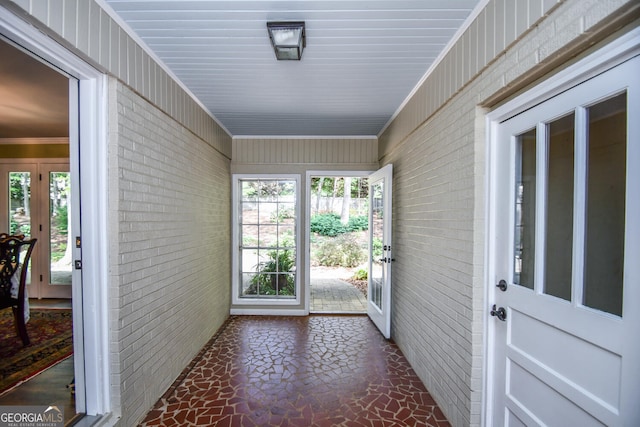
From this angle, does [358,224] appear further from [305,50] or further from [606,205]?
[606,205]

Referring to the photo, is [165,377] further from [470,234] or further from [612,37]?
[612,37]

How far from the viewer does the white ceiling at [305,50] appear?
1.73m

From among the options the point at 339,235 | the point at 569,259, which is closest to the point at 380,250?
the point at 569,259

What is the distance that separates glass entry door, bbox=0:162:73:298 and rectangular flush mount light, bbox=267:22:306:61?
4578 millimetres

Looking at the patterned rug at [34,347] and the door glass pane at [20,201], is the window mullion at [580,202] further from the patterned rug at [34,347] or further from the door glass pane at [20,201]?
the door glass pane at [20,201]

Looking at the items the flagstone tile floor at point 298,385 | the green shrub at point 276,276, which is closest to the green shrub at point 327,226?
the green shrub at point 276,276

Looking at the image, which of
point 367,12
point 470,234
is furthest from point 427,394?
point 367,12

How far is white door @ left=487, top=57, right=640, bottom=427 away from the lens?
1036 mm

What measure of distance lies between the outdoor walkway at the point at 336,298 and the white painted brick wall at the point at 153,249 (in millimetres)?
1924

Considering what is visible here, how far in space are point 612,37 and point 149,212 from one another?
260 cm

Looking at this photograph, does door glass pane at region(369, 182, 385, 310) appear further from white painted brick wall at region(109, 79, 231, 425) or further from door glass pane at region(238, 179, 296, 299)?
white painted brick wall at region(109, 79, 231, 425)

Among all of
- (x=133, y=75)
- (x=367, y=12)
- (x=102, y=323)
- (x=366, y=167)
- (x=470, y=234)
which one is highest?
(x=367, y=12)

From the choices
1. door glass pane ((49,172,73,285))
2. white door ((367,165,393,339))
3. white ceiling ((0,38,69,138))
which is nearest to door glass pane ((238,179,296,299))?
white door ((367,165,393,339))

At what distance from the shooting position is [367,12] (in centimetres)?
175
